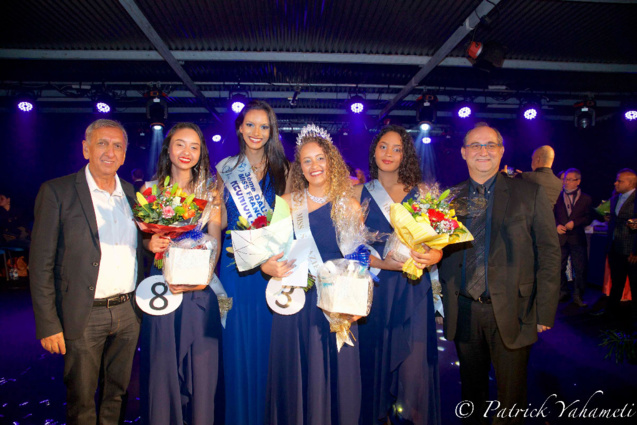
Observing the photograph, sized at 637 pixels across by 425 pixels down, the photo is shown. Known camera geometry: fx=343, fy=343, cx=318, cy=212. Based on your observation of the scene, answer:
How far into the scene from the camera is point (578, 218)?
19.3 ft

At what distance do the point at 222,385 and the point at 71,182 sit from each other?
156 centimetres

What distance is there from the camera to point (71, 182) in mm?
2074

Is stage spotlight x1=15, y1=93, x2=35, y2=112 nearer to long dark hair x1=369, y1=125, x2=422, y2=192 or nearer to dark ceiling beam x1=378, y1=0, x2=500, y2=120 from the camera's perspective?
dark ceiling beam x1=378, y1=0, x2=500, y2=120

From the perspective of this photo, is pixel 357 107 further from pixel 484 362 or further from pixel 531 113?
pixel 484 362

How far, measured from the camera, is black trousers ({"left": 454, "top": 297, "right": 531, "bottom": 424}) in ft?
6.78

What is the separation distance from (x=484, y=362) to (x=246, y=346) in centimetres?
153

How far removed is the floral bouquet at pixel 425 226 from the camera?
71.6 inches

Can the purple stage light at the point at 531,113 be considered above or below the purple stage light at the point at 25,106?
below

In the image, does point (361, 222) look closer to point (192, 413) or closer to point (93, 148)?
point (192, 413)

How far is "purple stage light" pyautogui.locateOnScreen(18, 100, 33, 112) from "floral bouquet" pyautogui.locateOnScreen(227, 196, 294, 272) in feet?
30.6

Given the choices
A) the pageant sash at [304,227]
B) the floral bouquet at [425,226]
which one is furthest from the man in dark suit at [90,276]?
the floral bouquet at [425,226]

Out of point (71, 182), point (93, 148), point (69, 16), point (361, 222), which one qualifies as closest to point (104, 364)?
point (71, 182)

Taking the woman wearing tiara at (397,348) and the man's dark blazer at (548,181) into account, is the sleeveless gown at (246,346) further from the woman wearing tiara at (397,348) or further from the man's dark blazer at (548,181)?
the man's dark blazer at (548,181)

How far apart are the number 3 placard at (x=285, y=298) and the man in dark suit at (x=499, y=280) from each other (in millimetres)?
958
